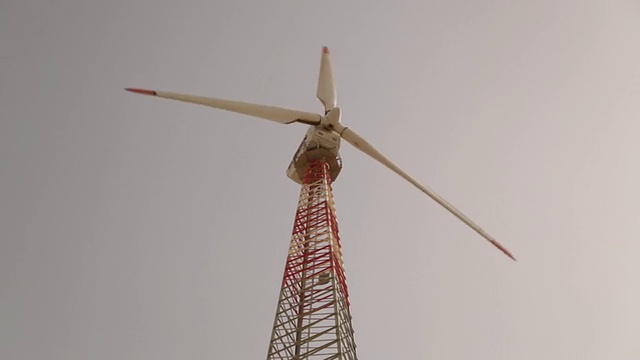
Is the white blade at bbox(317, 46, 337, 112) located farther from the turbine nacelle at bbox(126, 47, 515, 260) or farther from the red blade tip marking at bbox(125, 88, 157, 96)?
the red blade tip marking at bbox(125, 88, 157, 96)

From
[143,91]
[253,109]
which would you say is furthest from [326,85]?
[143,91]

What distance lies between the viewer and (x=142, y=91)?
25.7 meters

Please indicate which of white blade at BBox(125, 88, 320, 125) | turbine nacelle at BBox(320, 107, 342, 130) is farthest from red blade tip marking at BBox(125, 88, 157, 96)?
turbine nacelle at BBox(320, 107, 342, 130)

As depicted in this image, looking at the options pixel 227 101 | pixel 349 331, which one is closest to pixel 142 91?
pixel 227 101

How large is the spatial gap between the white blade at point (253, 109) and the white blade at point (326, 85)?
299 cm

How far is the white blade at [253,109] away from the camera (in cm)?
2656

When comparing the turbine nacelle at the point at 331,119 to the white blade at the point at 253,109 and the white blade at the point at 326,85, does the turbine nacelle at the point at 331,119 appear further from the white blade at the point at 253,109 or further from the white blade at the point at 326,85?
the white blade at the point at 326,85

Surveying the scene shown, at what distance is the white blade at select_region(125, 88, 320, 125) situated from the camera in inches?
1046

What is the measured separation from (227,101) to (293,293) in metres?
10.3

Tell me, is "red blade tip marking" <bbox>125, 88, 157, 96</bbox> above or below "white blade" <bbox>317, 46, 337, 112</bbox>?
below

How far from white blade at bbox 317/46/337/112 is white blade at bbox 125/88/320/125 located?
299cm

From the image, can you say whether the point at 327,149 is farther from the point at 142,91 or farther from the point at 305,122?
the point at 142,91

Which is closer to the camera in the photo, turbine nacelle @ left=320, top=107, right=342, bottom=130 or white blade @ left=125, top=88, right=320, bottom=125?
white blade @ left=125, top=88, right=320, bottom=125

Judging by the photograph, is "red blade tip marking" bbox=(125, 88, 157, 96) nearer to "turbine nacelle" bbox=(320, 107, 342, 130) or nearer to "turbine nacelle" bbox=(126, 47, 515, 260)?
"turbine nacelle" bbox=(126, 47, 515, 260)
